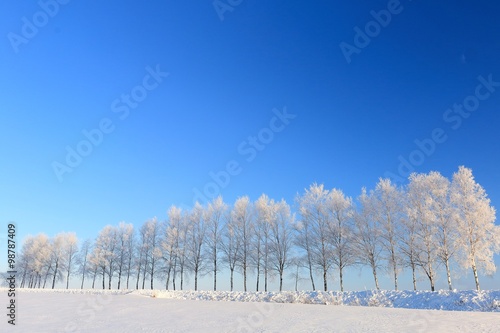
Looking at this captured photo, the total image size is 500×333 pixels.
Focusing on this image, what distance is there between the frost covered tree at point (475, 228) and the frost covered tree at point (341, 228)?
30.7ft

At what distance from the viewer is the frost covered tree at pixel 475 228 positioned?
25688 millimetres

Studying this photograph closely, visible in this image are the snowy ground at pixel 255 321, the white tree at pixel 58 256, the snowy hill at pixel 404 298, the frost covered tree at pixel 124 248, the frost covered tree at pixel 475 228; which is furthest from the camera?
the white tree at pixel 58 256

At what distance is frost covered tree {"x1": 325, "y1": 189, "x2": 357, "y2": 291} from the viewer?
106 ft

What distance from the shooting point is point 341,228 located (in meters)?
33.2

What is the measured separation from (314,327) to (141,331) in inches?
172

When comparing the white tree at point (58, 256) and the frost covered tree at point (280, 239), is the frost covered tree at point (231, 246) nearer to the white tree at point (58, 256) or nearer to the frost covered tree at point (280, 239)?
the frost covered tree at point (280, 239)

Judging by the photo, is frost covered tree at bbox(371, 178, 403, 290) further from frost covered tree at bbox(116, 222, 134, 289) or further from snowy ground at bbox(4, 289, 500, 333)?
frost covered tree at bbox(116, 222, 134, 289)

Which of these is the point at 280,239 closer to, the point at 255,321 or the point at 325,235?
the point at 325,235

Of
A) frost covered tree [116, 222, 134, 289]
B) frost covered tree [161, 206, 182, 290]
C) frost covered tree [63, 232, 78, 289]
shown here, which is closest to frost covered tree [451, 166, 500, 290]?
frost covered tree [161, 206, 182, 290]

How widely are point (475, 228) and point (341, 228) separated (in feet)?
37.5

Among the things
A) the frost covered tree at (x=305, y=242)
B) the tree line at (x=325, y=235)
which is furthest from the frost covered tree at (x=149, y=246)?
→ the frost covered tree at (x=305, y=242)

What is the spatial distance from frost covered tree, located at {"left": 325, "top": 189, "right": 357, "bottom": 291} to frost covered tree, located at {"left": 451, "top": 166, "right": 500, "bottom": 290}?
30.7 feet

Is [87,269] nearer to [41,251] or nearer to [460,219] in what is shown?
[41,251]

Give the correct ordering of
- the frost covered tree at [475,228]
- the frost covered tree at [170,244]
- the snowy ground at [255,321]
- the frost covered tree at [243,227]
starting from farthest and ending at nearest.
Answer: the frost covered tree at [170,244] < the frost covered tree at [243,227] < the frost covered tree at [475,228] < the snowy ground at [255,321]
